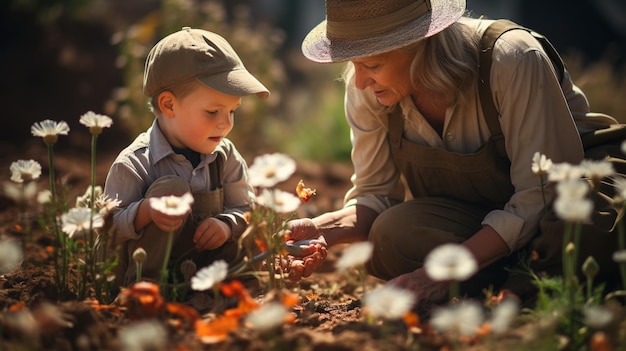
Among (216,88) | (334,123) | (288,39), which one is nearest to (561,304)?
(216,88)

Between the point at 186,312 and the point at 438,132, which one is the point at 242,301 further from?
the point at 438,132

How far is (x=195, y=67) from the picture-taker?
2615 mm

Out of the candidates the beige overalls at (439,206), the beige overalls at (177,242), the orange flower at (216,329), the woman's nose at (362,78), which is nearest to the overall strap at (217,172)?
the beige overalls at (177,242)

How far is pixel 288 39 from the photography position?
14.6 metres

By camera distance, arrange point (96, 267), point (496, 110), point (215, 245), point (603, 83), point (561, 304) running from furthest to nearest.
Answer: point (603, 83)
point (496, 110)
point (215, 245)
point (96, 267)
point (561, 304)

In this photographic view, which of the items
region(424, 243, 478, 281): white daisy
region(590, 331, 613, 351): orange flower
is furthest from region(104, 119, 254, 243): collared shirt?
region(590, 331, 613, 351): orange flower

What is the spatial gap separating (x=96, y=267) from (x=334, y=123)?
4594mm

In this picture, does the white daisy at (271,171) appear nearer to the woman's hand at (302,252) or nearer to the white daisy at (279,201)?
the white daisy at (279,201)

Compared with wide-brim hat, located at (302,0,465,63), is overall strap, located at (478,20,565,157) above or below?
below

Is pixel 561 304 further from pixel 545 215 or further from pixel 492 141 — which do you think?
pixel 492 141

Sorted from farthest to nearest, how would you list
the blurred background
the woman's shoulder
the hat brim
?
the blurred background < the woman's shoulder < the hat brim

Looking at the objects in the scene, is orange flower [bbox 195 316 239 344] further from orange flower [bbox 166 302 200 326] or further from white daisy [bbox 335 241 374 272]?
white daisy [bbox 335 241 374 272]

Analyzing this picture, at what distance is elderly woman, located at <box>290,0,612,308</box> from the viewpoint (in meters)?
2.68

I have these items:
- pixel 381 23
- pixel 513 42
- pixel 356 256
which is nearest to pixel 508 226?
pixel 513 42
